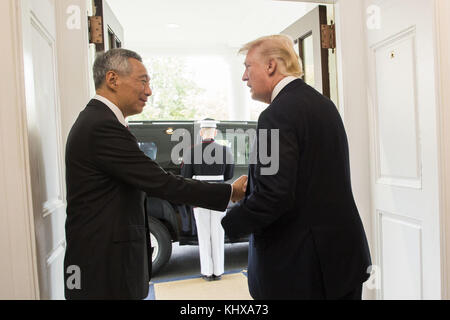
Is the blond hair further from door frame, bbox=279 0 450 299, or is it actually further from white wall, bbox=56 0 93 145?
white wall, bbox=56 0 93 145

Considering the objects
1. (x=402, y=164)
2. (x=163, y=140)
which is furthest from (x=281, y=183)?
(x=163, y=140)

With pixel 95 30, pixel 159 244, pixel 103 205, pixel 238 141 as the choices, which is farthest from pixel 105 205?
pixel 238 141

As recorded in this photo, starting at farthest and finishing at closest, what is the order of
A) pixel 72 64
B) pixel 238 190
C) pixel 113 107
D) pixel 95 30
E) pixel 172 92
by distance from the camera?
1. pixel 172 92
2. pixel 95 30
3. pixel 72 64
4. pixel 238 190
5. pixel 113 107

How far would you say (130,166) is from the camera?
4.84 feet

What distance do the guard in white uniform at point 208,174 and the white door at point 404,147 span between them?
92.8 inches

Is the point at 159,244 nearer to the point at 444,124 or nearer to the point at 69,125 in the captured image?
the point at 69,125

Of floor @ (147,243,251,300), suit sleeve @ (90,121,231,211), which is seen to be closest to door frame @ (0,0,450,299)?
suit sleeve @ (90,121,231,211)

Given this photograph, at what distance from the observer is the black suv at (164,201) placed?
4.57 m

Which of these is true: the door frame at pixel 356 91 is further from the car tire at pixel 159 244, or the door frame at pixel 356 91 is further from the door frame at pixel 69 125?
the car tire at pixel 159 244

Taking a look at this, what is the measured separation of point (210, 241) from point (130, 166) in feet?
10.8

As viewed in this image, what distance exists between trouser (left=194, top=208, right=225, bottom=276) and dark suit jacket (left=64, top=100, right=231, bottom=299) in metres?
3.01

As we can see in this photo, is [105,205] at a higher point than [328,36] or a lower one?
lower

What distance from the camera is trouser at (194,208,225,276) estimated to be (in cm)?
445

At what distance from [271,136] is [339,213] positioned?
409 millimetres
